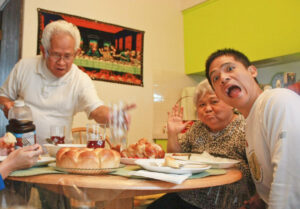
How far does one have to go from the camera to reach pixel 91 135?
1168 mm

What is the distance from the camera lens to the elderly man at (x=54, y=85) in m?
1.74

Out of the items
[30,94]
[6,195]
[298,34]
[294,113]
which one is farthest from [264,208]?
[298,34]

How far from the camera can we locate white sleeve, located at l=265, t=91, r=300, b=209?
0.85m

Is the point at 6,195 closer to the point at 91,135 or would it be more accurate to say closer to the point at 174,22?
the point at 91,135

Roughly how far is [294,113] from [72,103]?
1445mm

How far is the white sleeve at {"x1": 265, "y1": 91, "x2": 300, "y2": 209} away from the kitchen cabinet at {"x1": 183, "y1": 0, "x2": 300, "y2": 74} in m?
1.89

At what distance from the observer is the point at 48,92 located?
73.4 inches

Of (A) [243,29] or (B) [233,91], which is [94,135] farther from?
(A) [243,29]

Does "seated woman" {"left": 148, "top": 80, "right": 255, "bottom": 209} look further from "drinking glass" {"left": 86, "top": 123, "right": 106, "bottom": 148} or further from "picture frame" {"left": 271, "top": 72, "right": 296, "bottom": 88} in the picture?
"picture frame" {"left": 271, "top": 72, "right": 296, "bottom": 88}

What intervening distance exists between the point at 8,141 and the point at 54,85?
2.85 feet

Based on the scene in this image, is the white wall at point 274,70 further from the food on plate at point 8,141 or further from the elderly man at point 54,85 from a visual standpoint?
the food on plate at point 8,141

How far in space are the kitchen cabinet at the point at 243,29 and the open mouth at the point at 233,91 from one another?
Result: 164cm

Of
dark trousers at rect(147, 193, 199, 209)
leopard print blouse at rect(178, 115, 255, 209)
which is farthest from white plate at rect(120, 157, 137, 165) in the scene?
dark trousers at rect(147, 193, 199, 209)

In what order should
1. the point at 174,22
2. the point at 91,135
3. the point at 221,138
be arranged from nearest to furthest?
the point at 91,135
the point at 221,138
the point at 174,22
